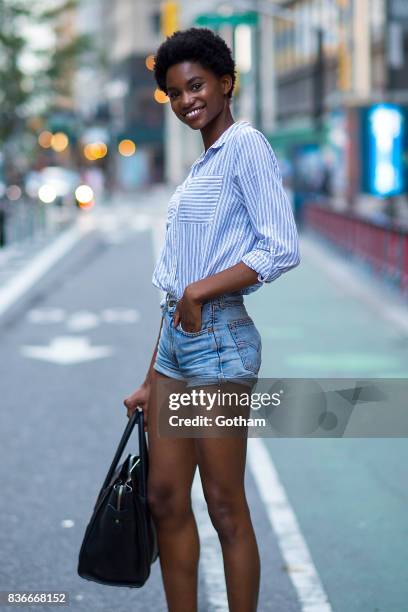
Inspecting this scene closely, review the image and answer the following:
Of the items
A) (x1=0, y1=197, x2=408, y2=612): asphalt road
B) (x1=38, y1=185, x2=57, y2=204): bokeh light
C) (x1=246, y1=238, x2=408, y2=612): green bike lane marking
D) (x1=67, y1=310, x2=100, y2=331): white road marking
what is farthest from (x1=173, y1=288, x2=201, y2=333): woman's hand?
(x1=38, y1=185, x2=57, y2=204): bokeh light

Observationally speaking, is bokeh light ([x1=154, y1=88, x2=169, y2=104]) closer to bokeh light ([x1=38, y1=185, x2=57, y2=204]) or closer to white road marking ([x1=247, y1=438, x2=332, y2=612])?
white road marking ([x1=247, y1=438, x2=332, y2=612])

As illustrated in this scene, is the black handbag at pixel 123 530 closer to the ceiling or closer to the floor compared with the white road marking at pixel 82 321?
closer to the ceiling

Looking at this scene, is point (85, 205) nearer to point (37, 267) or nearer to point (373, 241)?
point (37, 267)

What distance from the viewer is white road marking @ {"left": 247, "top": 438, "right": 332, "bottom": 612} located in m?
4.55

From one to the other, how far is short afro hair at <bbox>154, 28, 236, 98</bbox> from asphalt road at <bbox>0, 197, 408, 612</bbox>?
1940 millimetres

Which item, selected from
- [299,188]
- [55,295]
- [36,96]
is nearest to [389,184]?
[55,295]

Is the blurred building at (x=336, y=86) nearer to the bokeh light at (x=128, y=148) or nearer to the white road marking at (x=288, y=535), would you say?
the white road marking at (x=288, y=535)

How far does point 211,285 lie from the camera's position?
3281mm

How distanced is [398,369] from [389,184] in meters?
12.5

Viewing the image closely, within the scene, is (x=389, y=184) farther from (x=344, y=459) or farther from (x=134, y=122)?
(x=134, y=122)

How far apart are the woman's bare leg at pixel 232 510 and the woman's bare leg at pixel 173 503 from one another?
58 millimetres

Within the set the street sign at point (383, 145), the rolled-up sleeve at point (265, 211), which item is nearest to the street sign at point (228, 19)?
the street sign at point (383, 145)

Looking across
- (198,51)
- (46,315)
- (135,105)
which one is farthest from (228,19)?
(135,105)

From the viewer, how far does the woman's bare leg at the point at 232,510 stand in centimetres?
337
